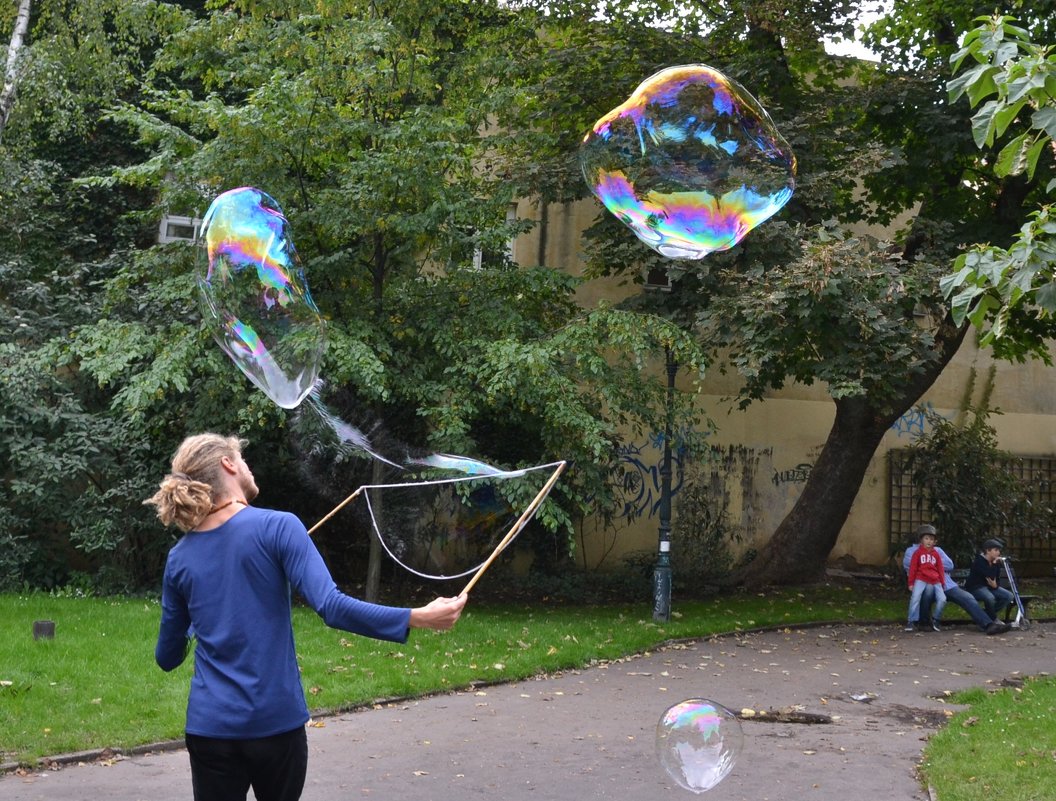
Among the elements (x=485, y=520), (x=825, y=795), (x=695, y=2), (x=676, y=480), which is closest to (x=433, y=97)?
(x=695, y=2)

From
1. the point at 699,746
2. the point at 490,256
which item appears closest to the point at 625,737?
the point at 699,746

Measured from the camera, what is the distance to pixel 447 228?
13.0 m

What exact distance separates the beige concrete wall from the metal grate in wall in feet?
0.61

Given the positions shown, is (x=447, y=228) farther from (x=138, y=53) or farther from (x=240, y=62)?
(x=138, y=53)

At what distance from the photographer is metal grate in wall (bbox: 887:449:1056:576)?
21047 millimetres

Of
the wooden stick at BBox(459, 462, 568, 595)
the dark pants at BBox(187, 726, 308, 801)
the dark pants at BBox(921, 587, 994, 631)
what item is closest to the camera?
the dark pants at BBox(187, 726, 308, 801)

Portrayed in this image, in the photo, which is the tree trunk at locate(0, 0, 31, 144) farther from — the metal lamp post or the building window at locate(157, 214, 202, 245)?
the metal lamp post

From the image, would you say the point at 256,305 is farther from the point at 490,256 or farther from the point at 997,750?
the point at 490,256

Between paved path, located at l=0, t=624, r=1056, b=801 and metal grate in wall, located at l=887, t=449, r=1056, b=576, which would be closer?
paved path, located at l=0, t=624, r=1056, b=801

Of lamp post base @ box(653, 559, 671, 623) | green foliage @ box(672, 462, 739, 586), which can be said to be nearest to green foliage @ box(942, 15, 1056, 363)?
lamp post base @ box(653, 559, 671, 623)

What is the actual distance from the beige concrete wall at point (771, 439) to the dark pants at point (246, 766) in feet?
45.7

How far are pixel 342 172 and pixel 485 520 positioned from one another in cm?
573

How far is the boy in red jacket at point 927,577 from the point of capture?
14.7 m

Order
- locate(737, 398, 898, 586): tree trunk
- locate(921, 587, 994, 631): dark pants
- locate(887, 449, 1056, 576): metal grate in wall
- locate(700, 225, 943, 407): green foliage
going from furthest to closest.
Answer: locate(887, 449, 1056, 576): metal grate in wall → locate(737, 398, 898, 586): tree trunk → locate(921, 587, 994, 631): dark pants → locate(700, 225, 943, 407): green foliage
